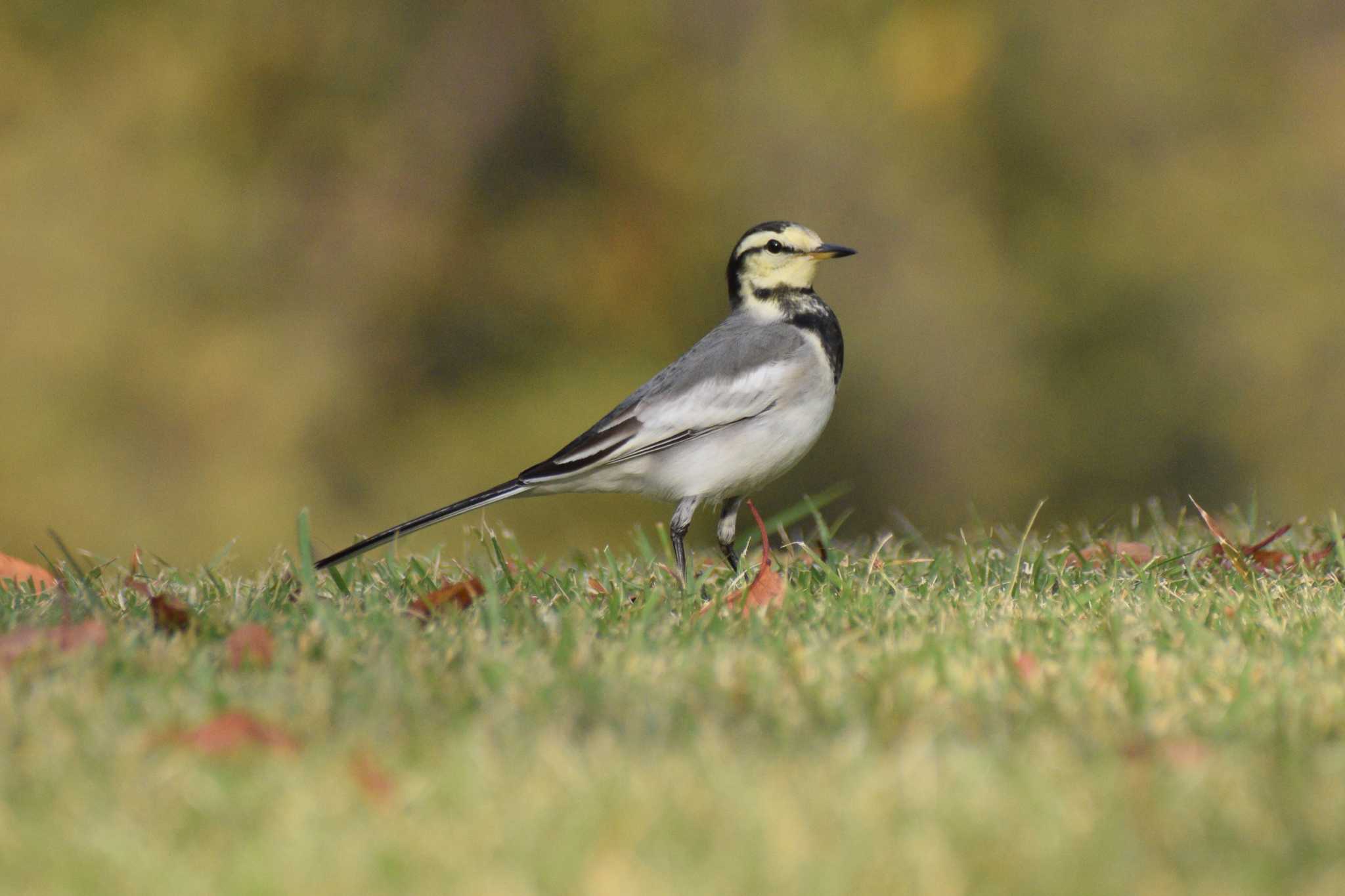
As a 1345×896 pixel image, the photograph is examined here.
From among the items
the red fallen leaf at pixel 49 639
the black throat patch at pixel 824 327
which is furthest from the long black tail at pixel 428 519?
the black throat patch at pixel 824 327

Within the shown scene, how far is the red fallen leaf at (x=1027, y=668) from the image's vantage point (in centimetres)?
321

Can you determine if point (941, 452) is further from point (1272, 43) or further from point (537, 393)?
point (1272, 43)

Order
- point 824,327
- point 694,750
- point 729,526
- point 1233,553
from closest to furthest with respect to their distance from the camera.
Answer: point 694,750 → point 1233,553 → point 729,526 → point 824,327

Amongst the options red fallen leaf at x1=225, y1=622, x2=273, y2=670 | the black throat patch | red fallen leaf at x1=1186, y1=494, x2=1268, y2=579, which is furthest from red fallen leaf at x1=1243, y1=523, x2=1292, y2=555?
red fallen leaf at x1=225, y1=622, x2=273, y2=670

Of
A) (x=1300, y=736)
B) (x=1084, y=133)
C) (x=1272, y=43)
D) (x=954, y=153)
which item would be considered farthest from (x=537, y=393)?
(x=1300, y=736)

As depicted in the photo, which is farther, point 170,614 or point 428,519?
point 428,519

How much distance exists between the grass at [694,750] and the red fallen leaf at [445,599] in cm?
4

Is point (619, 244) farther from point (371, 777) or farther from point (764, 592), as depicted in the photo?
point (371, 777)

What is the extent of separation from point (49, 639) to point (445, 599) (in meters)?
0.96

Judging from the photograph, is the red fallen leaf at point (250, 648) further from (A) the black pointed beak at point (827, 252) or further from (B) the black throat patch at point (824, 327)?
Answer: (A) the black pointed beak at point (827, 252)

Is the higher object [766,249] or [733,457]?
[766,249]

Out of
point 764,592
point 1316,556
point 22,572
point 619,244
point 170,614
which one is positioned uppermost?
point 619,244

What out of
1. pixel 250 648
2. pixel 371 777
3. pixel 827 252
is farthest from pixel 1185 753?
pixel 827 252

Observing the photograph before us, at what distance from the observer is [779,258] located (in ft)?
20.1
